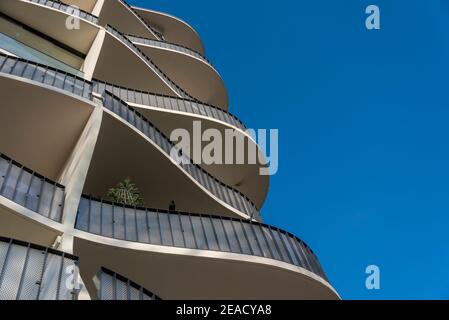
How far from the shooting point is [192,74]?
22.4 metres

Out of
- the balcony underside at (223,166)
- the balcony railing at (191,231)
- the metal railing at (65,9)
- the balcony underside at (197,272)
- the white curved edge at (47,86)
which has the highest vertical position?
the metal railing at (65,9)

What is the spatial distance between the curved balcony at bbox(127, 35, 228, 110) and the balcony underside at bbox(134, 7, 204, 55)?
21.1ft

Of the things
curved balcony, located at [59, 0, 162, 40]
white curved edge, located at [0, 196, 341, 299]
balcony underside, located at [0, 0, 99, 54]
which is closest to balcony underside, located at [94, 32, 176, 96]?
balcony underside, located at [0, 0, 99, 54]

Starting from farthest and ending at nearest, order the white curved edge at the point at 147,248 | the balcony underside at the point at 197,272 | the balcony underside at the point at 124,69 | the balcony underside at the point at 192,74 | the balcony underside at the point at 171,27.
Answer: the balcony underside at the point at 171,27, the balcony underside at the point at 192,74, the balcony underside at the point at 124,69, the balcony underside at the point at 197,272, the white curved edge at the point at 147,248

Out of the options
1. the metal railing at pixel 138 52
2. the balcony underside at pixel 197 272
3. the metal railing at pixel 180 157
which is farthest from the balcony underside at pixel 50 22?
the balcony underside at pixel 197 272

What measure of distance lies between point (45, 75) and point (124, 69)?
632 centimetres

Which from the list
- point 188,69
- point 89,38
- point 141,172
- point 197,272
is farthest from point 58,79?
point 188,69

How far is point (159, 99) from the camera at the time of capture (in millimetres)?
15797

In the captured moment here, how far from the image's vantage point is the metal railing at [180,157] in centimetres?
1237

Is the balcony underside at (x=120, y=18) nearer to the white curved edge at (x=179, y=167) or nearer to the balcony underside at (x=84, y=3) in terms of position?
the balcony underside at (x=84, y=3)

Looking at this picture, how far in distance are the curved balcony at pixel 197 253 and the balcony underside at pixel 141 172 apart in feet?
7.99

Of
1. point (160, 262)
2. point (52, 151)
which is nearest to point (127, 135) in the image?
point (52, 151)

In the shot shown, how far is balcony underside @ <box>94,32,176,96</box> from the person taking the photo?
17.6 m
